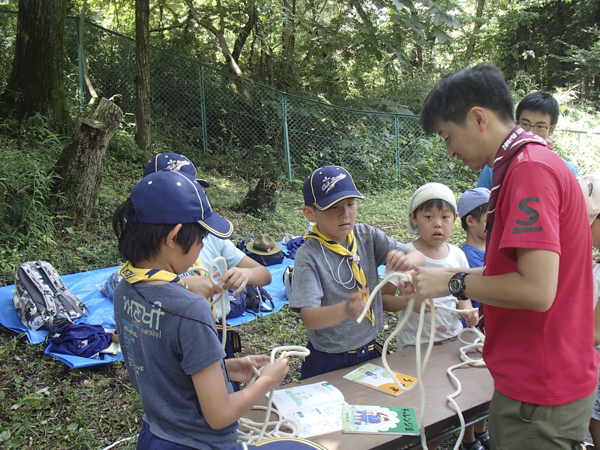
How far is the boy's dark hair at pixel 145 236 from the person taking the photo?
1.36 m

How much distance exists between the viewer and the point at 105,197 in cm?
643

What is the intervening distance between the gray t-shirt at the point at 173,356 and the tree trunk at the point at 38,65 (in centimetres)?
736

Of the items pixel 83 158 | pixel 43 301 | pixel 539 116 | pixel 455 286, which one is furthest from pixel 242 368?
pixel 83 158

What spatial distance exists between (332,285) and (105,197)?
5.26m

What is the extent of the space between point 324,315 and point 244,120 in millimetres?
9226

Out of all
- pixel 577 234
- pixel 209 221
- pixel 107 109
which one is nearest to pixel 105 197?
pixel 107 109

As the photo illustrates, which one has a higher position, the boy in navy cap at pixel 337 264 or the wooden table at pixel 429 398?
the boy in navy cap at pixel 337 264

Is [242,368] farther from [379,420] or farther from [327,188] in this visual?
[327,188]

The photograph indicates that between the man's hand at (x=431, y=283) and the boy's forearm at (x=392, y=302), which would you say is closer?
the man's hand at (x=431, y=283)

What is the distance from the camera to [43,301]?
144 inches

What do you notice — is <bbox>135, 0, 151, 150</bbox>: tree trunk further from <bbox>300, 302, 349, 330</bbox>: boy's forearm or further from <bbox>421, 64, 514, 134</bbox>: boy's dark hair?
<bbox>421, 64, 514, 134</bbox>: boy's dark hair

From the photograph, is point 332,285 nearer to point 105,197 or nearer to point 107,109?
point 107,109

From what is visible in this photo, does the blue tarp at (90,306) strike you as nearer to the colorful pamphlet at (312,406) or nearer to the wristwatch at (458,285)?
the colorful pamphlet at (312,406)

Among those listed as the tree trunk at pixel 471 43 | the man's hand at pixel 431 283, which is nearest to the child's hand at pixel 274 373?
the man's hand at pixel 431 283
